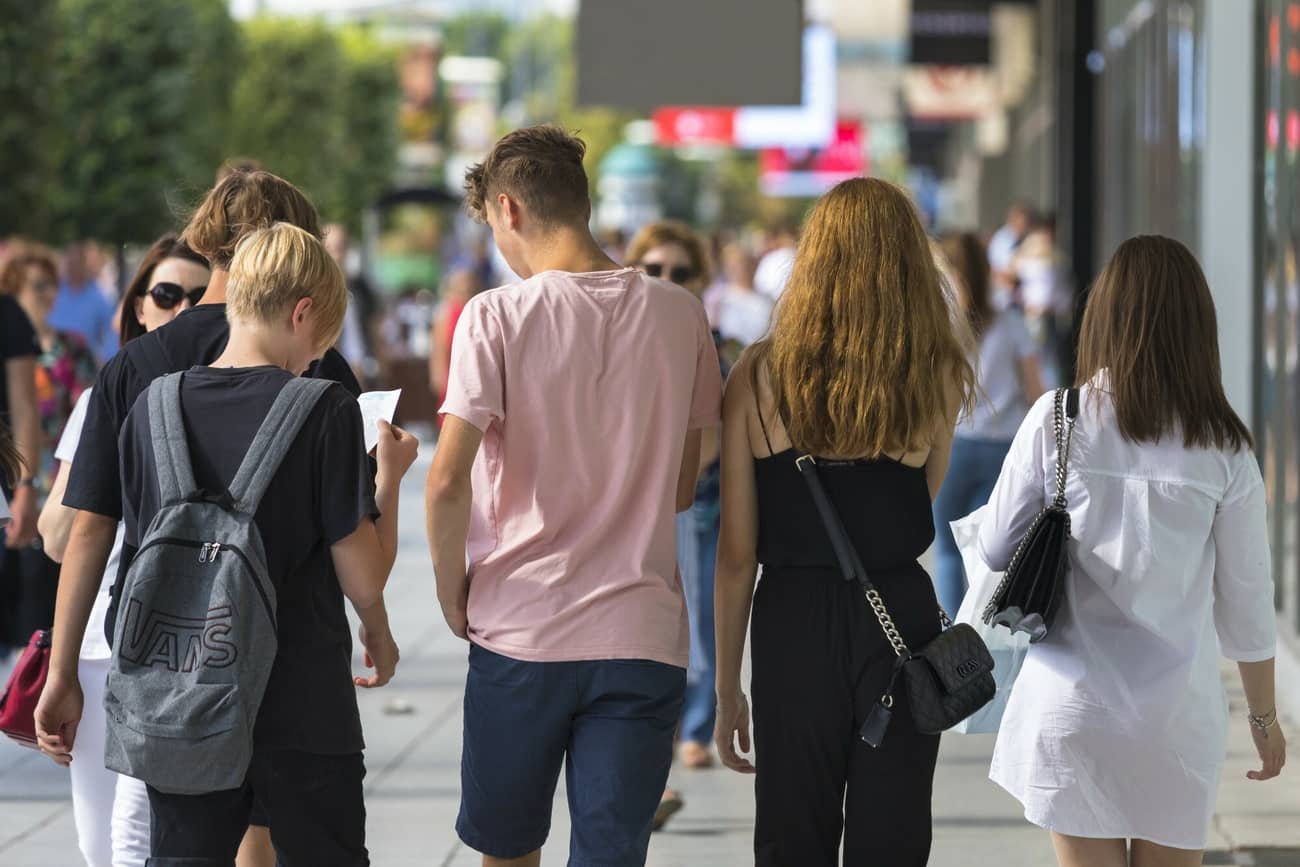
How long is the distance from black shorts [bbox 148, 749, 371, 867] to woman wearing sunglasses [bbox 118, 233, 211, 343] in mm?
1448

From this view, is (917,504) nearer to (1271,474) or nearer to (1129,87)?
A: (1271,474)

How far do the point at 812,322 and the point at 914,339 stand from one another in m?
0.21

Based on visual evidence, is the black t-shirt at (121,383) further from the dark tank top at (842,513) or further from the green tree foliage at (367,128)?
the green tree foliage at (367,128)

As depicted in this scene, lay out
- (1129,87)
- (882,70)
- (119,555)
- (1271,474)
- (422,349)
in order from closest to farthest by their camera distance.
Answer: (119,555)
(1271,474)
(1129,87)
(422,349)
(882,70)

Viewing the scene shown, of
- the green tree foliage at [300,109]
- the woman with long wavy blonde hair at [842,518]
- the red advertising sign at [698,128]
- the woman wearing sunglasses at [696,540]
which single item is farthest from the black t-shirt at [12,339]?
the red advertising sign at [698,128]

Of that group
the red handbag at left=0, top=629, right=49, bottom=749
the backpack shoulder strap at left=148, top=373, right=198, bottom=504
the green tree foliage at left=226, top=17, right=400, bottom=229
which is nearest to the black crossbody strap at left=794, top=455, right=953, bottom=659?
the backpack shoulder strap at left=148, top=373, right=198, bottom=504

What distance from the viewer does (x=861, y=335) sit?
4.00 metres

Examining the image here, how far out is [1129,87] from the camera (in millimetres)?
16375

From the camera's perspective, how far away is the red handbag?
4.23m

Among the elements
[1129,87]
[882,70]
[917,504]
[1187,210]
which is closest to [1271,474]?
[1187,210]

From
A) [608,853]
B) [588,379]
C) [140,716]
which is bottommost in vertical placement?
[608,853]

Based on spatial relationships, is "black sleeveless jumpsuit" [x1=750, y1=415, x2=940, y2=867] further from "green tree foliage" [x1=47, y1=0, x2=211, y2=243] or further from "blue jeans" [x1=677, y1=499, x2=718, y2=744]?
"green tree foliage" [x1=47, y1=0, x2=211, y2=243]

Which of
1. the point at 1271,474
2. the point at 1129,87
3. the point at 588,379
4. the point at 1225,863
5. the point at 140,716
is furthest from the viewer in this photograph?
the point at 1129,87

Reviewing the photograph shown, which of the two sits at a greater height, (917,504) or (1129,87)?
(1129,87)
